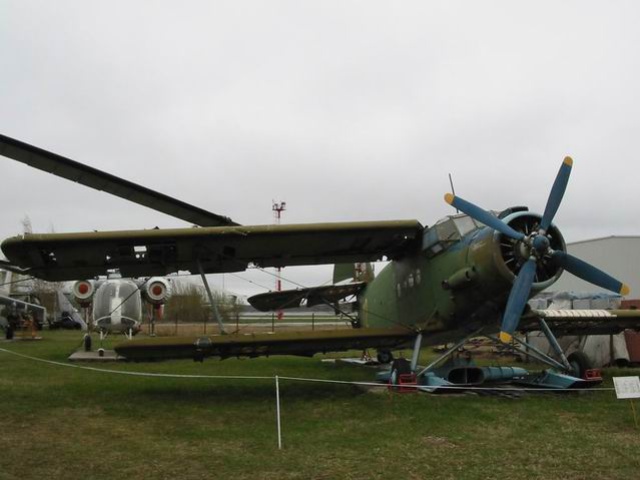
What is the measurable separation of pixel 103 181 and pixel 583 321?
35.2 ft

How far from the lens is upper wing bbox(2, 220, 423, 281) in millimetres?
9773

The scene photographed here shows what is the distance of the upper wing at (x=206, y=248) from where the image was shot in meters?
9.77

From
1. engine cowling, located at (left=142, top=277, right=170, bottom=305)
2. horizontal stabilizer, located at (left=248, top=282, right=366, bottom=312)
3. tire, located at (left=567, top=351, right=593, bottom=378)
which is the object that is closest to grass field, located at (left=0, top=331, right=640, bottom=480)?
tire, located at (left=567, top=351, right=593, bottom=378)

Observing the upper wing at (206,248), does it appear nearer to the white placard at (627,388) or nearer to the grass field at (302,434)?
the grass field at (302,434)

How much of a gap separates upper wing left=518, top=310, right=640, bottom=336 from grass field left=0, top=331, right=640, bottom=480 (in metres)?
2.10

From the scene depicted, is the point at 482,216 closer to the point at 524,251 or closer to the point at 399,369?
the point at 524,251

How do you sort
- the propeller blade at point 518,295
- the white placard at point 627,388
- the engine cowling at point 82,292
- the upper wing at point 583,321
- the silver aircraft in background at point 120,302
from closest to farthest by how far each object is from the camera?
the white placard at point 627,388
the propeller blade at point 518,295
the upper wing at point 583,321
the engine cowling at point 82,292
the silver aircraft in background at point 120,302

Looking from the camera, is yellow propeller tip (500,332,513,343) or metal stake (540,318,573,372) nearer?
yellow propeller tip (500,332,513,343)

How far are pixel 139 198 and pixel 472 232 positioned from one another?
667 centimetres

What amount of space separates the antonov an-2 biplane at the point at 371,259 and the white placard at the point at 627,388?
6.47ft

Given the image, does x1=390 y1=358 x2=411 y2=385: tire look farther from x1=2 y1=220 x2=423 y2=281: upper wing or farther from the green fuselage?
x1=2 y1=220 x2=423 y2=281: upper wing

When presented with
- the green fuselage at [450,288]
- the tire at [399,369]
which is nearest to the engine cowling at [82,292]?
the green fuselage at [450,288]

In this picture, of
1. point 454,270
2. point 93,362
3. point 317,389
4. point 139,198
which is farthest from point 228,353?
point 93,362

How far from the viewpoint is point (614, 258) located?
3391cm
